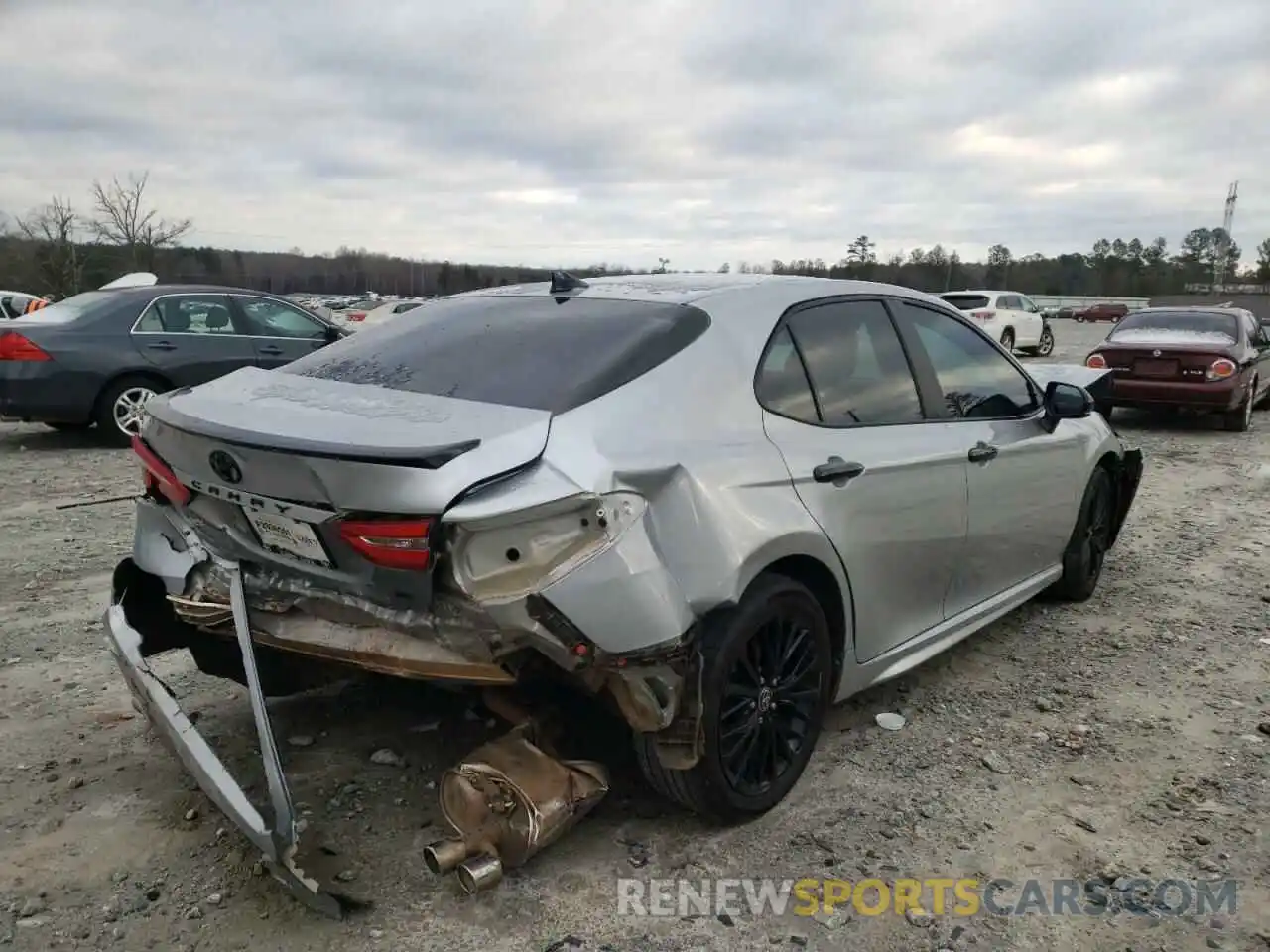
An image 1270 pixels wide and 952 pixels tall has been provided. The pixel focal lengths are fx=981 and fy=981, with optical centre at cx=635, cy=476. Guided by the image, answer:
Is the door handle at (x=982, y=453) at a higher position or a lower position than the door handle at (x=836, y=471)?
lower

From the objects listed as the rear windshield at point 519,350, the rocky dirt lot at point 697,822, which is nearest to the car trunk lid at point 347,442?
the rear windshield at point 519,350

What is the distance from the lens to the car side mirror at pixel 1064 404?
14.0 ft

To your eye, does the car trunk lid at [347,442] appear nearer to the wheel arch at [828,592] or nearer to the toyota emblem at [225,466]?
the toyota emblem at [225,466]

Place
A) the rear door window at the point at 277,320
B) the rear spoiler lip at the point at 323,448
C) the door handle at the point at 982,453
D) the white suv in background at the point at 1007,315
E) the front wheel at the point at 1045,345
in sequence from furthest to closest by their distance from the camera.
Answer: the front wheel at the point at 1045,345
the white suv in background at the point at 1007,315
the rear door window at the point at 277,320
the door handle at the point at 982,453
the rear spoiler lip at the point at 323,448

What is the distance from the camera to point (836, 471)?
302 cm

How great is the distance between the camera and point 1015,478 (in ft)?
13.1

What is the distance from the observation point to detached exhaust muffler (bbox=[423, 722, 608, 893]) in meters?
2.50

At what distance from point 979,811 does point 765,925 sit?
0.92 metres

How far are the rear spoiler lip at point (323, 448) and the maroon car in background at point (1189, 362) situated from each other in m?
9.72

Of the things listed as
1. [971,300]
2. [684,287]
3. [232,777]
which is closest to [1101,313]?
[971,300]

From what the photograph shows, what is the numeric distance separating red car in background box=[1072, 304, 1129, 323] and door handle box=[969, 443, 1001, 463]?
200ft

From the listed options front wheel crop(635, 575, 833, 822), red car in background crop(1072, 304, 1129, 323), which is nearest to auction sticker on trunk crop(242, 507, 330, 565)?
front wheel crop(635, 575, 833, 822)

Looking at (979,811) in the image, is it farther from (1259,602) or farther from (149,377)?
(149,377)

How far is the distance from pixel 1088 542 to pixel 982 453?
1500mm
